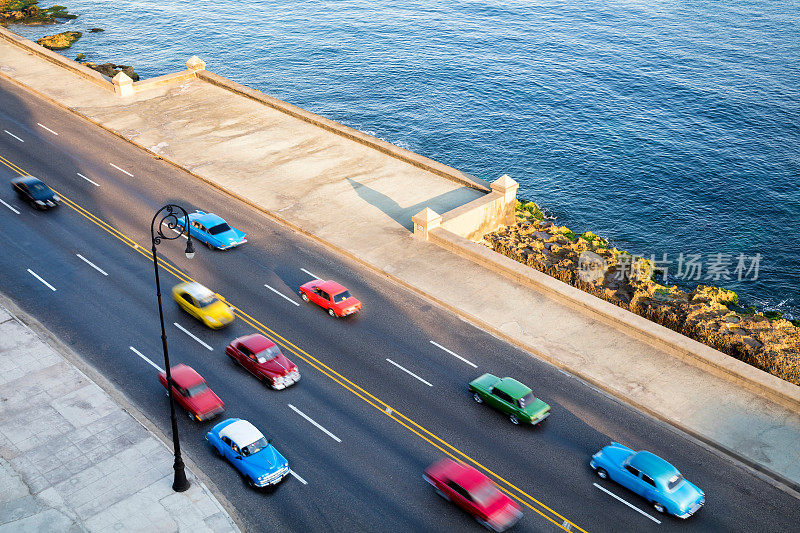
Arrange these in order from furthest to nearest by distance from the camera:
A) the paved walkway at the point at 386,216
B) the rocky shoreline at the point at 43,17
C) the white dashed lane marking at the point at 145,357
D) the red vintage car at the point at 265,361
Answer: the rocky shoreline at the point at 43,17 < the white dashed lane marking at the point at 145,357 < the red vintage car at the point at 265,361 < the paved walkway at the point at 386,216

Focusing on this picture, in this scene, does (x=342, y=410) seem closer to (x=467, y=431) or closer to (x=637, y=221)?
(x=467, y=431)

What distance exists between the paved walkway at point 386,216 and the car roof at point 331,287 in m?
3.90

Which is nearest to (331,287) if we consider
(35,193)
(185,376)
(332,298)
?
(332,298)

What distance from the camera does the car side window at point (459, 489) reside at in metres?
23.0

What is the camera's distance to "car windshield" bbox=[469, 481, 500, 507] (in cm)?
2279

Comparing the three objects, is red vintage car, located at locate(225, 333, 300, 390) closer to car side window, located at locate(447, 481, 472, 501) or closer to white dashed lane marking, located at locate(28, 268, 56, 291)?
car side window, located at locate(447, 481, 472, 501)

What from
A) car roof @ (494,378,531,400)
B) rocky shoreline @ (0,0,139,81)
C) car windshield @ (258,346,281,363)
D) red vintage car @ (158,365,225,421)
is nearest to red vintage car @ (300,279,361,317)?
car windshield @ (258,346,281,363)

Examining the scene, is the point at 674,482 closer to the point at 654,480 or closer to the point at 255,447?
the point at 654,480

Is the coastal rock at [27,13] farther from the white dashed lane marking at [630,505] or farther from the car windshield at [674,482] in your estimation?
the car windshield at [674,482]

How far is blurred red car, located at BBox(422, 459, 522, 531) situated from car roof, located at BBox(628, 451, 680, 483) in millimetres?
4372

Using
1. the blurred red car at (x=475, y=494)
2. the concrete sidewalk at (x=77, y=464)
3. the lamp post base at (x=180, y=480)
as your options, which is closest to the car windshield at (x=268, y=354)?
the concrete sidewalk at (x=77, y=464)

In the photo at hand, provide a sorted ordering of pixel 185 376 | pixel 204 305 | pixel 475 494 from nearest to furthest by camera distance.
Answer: pixel 475 494
pixel 185 376
pixel 204 305

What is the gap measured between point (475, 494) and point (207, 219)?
2217 centimetres

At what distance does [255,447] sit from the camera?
80.8 feet
